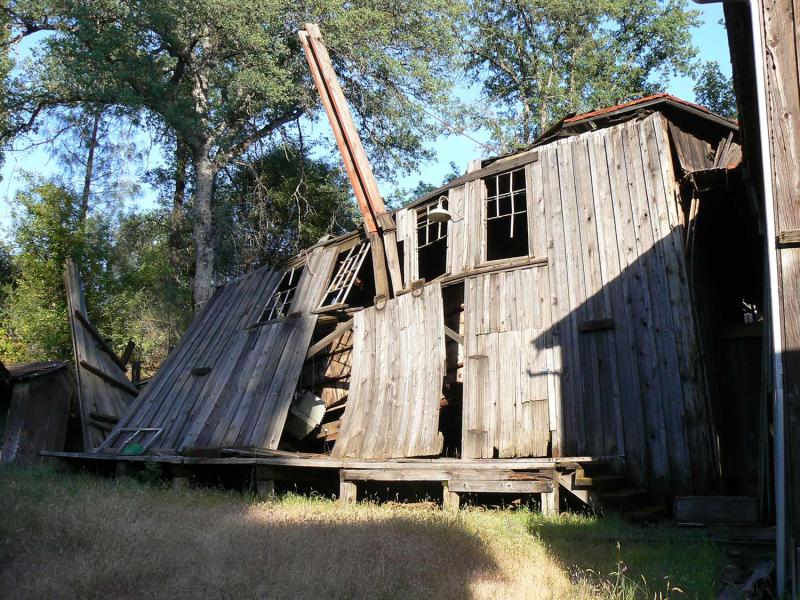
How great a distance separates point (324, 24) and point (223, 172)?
7419mm

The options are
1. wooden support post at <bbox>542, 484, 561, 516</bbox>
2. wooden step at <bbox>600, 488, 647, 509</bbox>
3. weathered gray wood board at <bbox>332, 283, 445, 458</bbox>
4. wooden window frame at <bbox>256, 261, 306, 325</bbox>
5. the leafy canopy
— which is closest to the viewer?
wooden step at <bbox>600, 488, 647, 509</bbox>

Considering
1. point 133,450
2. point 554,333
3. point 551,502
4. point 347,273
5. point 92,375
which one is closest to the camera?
point 551,502

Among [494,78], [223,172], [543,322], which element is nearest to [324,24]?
[223,172]

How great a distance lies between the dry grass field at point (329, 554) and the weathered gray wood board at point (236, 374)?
3.71m

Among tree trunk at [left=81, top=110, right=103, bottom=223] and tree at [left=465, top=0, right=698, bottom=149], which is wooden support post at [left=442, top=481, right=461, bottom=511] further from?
tree trunk at [left=81, top=110, right=103, bottom=223]

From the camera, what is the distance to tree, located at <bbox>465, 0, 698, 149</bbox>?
2661 cm

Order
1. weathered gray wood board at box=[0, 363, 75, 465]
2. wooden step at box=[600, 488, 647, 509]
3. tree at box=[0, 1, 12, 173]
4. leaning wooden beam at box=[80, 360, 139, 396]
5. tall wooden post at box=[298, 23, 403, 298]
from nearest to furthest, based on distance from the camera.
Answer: wooden step at box=[600, 488, 647, 509], tall wooden post at box=[298, 23, 403, 298], weathered gray wood board at box=[0, 363, 75, 465], leaning wooden beam at box=[80, 360, 139, 396], tree at box=[0, 1, 12, 173]

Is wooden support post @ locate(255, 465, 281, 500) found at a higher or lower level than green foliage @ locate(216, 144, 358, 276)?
lower

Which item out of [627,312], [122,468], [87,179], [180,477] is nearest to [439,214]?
[627,312]

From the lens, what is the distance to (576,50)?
90.1ft

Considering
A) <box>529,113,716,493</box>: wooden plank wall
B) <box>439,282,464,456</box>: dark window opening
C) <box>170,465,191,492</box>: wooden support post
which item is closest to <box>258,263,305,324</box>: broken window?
<box>439,282,464,456</box>: dark window opening

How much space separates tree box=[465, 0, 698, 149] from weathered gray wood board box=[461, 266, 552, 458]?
15675 mm

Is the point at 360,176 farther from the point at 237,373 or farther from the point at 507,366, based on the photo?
the point at 507,366

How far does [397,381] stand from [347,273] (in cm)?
343
